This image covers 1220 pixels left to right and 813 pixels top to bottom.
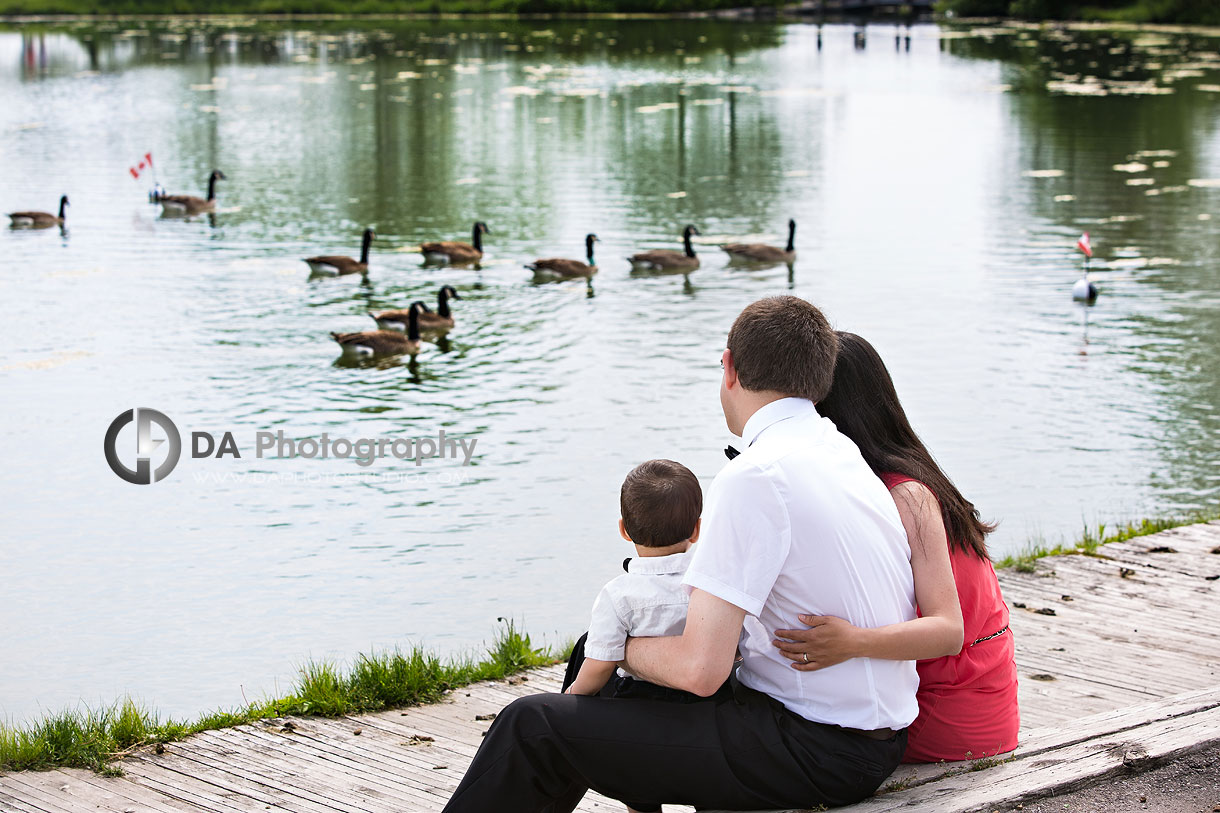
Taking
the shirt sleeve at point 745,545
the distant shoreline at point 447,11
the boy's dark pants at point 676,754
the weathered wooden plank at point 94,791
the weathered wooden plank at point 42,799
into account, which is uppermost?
the distant shoreline at point 447,11

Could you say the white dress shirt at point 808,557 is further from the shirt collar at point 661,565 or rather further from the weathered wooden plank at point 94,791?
the weathered wooden plank at point 94,791

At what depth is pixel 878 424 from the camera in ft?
12.2

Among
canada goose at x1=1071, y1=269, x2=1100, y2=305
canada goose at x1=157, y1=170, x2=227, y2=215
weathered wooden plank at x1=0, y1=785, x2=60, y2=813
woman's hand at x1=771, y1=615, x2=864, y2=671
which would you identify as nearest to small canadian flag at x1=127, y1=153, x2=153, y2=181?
canada goose at x1=157, y1=170, x2=227, y2=215

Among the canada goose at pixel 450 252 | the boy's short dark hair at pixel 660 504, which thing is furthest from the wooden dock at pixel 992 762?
the canada goose at pixel 450 252

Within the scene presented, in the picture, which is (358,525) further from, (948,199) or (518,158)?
(518,158)

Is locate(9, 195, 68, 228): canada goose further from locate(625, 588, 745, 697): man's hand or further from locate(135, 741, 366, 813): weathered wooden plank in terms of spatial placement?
locate(625, 588, 745, 697): man's hand

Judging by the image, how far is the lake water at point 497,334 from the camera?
27.9ft

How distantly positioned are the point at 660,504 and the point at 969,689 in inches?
44.2

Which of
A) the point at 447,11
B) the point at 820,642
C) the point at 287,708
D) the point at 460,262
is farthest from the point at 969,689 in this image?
the point at 447,11

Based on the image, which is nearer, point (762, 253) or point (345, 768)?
point (345, 768)

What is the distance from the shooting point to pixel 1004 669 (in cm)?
382

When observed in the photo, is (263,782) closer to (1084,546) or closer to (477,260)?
(1084,546)

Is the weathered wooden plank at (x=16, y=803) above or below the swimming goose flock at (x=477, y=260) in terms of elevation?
below

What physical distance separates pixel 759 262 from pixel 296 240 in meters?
7.16
